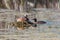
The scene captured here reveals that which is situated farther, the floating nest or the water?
the floating nest

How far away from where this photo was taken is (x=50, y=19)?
9.03 feet

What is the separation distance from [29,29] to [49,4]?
2.35m

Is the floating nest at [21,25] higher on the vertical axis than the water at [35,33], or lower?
higher

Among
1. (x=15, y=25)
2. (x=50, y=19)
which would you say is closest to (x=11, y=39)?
(x=15, y=25)

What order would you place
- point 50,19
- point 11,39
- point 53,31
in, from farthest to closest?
point 50,19, point 53,31, point 11,39

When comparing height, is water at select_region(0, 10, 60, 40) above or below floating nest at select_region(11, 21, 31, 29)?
below

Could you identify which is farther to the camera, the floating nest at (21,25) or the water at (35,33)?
the floating nest at (21,25)

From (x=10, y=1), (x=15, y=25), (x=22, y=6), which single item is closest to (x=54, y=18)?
(x=15, y=25)

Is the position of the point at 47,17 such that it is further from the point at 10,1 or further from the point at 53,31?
the point at 10,1

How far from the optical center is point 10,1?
167 inches

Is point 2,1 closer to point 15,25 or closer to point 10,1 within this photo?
point 10,1

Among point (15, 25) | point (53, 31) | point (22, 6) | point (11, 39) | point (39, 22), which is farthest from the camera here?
point (22, 6)

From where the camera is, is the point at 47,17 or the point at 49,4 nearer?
the point at 47,17

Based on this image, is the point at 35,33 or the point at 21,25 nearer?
the point at 35,33
